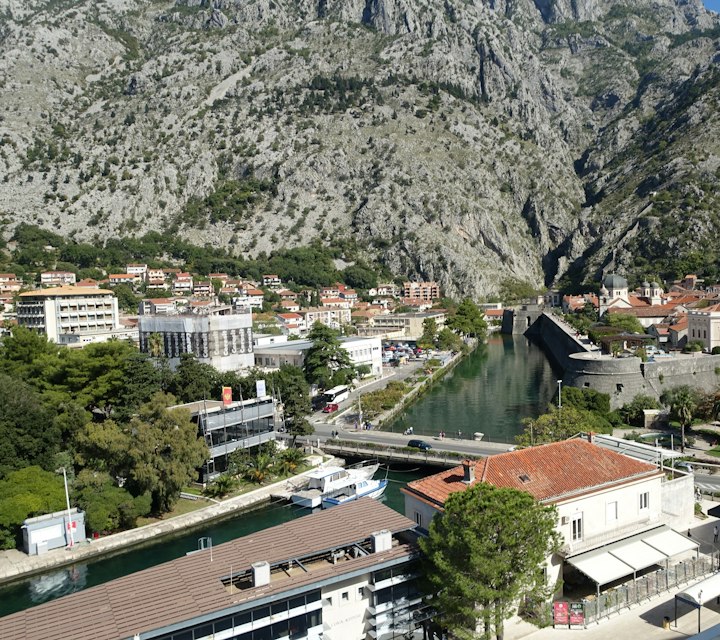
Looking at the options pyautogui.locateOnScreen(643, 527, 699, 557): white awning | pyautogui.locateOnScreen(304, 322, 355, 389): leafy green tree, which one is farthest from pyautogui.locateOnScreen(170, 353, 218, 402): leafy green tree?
pyautogui.locateOnScreen(643, 527, 699, 557): white awning

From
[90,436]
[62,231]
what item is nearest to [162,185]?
[62,231]

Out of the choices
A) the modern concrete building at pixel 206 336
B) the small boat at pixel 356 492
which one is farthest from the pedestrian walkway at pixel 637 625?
the modern concrete building at pixel 206 336

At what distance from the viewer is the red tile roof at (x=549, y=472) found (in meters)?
21.4

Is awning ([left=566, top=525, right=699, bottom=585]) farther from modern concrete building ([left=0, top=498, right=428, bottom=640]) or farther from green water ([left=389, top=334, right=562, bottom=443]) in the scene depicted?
green water ([left=389, top=334, right=562, bottom=443])

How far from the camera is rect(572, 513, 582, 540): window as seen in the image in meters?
21.3

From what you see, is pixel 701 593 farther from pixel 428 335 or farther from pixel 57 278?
pixel 57 278

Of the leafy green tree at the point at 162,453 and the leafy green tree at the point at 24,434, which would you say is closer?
Answer: the leafy green tree at the point at 162,453

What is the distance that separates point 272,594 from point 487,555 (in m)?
5.68

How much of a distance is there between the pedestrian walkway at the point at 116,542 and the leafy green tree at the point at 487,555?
742 inches

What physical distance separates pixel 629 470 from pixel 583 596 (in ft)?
15.2

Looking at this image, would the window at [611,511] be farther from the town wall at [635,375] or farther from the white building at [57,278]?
the white building at [57,278]

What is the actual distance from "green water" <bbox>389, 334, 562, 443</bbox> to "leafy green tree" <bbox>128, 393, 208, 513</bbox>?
65.0 ft

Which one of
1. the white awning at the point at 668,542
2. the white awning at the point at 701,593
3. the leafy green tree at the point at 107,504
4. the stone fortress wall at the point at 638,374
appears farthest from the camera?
the stone fortress wall at the point at 638,374

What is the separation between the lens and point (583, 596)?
70.1 ft
